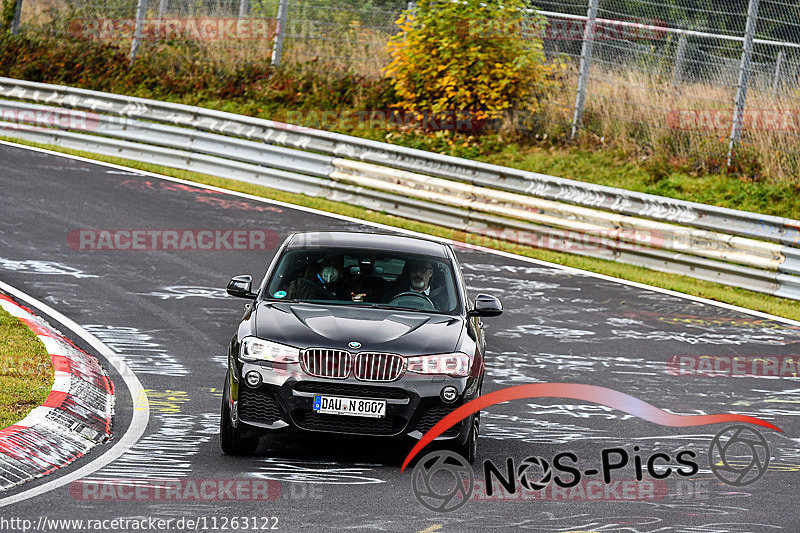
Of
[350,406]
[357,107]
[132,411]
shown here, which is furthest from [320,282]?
[357,107]

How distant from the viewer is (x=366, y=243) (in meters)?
9.52

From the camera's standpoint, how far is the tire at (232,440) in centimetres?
807

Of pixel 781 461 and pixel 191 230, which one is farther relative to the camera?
pixel 191 230

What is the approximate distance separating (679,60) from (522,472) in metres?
14.2

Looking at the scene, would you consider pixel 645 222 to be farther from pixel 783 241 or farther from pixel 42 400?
pixel 42 400

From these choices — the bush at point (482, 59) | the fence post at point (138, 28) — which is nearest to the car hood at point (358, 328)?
the bush at point (482, 59)

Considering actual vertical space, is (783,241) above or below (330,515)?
above

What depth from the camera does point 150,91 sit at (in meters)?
27.5

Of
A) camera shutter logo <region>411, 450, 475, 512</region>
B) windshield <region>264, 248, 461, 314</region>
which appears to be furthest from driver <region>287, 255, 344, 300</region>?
camera shutter logo <region>411, 450, 475, 512</region>

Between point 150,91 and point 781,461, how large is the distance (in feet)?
69.6

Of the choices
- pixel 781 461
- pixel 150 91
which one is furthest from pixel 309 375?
pixel 150 91

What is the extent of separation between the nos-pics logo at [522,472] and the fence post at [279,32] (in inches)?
705

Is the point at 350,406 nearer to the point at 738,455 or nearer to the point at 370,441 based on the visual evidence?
the point at 370,441

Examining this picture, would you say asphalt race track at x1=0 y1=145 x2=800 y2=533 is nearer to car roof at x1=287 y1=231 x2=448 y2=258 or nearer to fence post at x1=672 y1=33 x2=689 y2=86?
car roof at x1=287 y1=231 x2=448 y2=258
